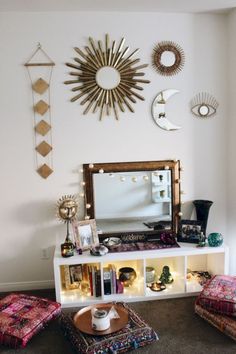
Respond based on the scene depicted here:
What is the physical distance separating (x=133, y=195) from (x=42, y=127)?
1.04 m

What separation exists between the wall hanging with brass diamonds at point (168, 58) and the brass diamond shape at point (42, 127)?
44.1 inches

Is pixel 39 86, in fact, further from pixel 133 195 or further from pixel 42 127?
pixel 133 195

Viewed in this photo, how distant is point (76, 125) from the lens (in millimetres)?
2838

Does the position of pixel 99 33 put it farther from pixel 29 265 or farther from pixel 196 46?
pixel 29 265

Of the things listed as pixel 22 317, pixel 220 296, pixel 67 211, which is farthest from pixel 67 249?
pixel 220 296

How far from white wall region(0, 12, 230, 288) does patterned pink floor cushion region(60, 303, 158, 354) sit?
3.23 ft

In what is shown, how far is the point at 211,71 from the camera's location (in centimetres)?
294

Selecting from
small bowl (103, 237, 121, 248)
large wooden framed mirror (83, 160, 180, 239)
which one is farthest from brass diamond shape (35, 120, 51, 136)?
small bowl (103, 237, 121, 248)

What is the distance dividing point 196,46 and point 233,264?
6.84 ft

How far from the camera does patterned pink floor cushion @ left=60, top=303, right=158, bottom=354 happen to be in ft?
6.15

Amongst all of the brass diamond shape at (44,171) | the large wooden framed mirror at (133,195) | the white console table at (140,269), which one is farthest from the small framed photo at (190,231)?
the brass diamond shape at (44,171)

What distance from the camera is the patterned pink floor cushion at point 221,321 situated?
207 cm

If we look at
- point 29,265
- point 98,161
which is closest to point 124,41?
point 98,161

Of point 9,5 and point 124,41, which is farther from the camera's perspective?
point 124,41
